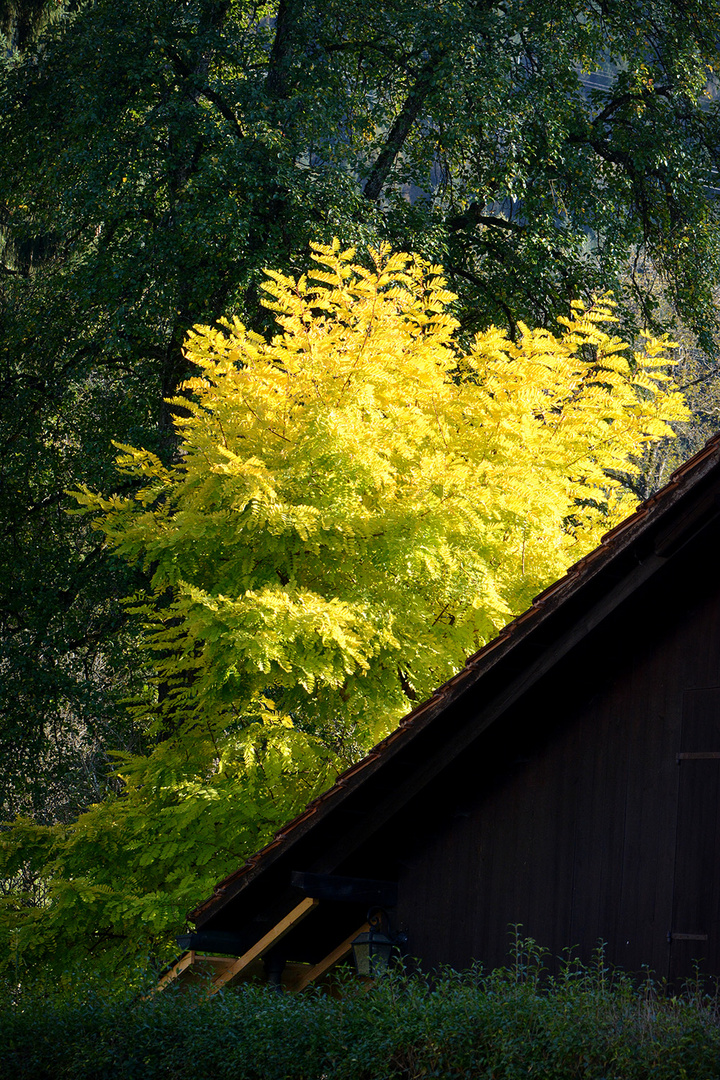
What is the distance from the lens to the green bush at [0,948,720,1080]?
475cm

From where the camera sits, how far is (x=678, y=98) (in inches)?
816

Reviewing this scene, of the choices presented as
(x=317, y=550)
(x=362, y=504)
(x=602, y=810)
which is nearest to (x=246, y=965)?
(x=602, y=810)

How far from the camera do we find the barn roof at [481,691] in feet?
21.5

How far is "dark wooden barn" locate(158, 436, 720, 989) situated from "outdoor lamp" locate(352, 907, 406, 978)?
97mm

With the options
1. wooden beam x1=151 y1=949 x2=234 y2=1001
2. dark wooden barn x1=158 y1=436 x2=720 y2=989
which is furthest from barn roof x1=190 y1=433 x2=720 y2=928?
wooden beam x1=151 y1=949 x2=234 y2=1001

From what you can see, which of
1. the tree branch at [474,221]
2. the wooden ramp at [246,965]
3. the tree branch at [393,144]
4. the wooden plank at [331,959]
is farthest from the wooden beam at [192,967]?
the tree branch at [474,221]

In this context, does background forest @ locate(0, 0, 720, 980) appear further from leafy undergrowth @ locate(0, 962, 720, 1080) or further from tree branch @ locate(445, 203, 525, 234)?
leafy undergrowth @ locate(0, 962, 720, 1080)

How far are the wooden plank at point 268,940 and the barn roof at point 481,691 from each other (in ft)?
0.73

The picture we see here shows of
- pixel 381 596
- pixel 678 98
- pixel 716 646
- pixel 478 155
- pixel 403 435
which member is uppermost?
pixel 678 98

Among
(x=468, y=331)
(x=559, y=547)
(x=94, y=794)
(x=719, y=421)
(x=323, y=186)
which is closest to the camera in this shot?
(x=559, y=547)

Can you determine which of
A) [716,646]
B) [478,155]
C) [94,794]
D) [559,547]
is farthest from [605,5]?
[94,794]

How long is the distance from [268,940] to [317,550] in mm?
3694

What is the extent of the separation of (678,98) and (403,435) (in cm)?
1296

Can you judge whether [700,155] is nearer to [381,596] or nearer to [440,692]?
[381,596]
